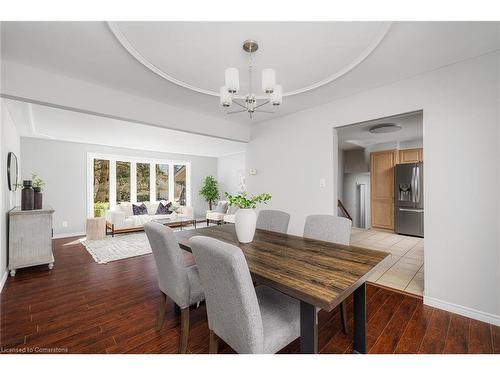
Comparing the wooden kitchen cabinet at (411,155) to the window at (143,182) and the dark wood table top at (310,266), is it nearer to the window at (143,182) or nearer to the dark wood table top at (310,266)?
the dark wood table top at (310,266)

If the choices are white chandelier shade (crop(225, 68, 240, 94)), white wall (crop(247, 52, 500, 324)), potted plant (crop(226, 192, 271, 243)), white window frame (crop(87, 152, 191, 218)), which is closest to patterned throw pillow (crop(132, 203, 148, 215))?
white window frame (crop(87, 152, 191, 218))

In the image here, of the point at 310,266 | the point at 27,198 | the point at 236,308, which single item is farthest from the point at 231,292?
the point at 27,198

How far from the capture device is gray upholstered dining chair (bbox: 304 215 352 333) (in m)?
1.95

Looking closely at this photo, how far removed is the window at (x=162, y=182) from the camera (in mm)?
7237

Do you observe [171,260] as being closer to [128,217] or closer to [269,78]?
[269,78]

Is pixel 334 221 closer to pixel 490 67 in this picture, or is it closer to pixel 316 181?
pixel 316 181

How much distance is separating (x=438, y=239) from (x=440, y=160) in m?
0.77

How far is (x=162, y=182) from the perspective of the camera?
7367mm

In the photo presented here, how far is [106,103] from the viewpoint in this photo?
2557 mm

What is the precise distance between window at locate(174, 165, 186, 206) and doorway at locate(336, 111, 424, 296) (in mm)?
5128

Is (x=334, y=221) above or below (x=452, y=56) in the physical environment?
below

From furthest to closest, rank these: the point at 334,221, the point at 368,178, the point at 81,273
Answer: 1. the point at 368,178
2. the point at 81,273
3. the point at 334,221
